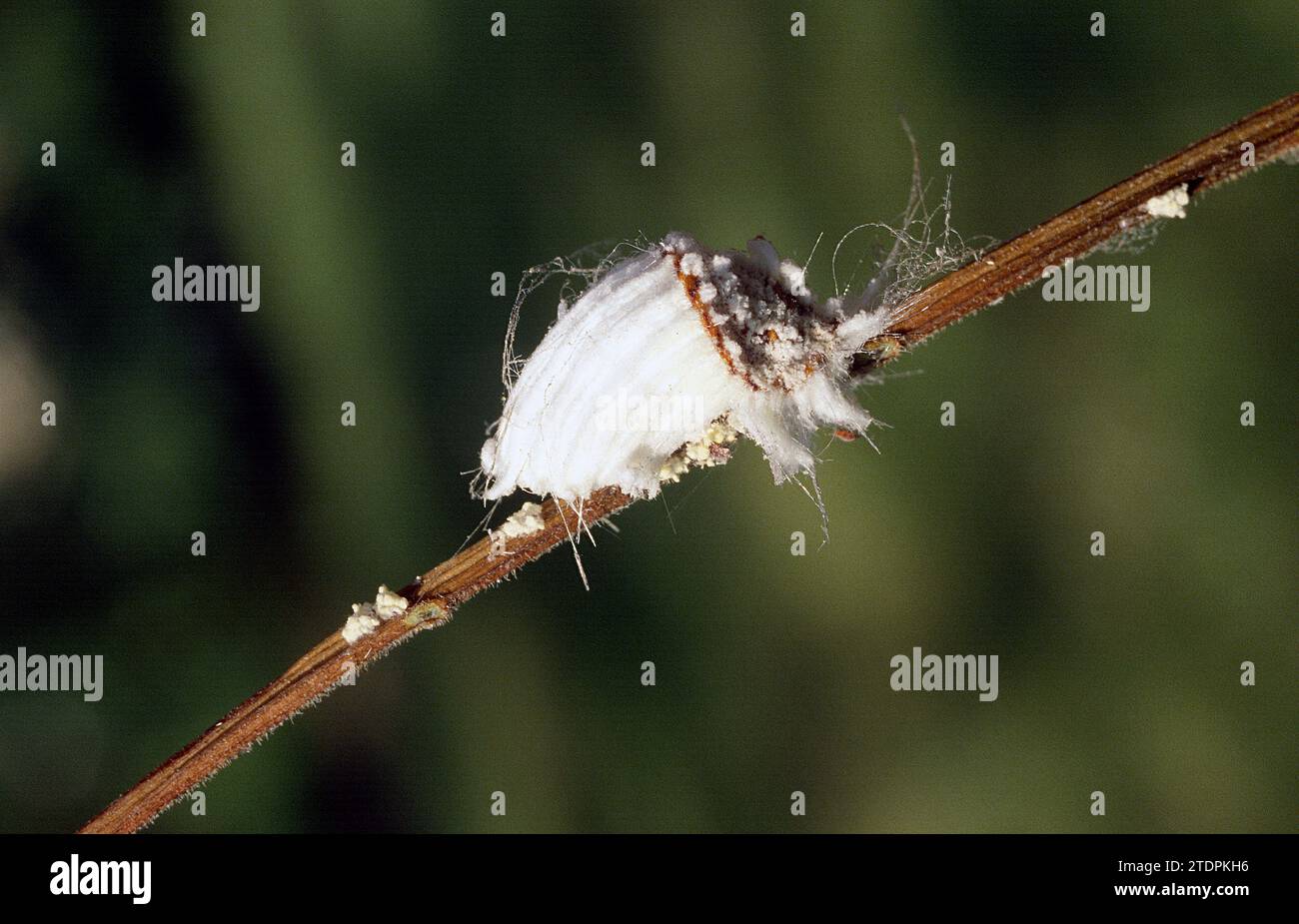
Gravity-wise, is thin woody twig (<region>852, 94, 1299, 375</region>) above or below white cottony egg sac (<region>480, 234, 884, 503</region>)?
above

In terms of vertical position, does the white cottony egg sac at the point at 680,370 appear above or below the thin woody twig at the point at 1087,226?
below

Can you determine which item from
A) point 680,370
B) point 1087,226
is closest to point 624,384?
point 680,370

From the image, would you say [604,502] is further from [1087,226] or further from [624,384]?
[1087,226]

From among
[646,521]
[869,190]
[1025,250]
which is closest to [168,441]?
[646,521]

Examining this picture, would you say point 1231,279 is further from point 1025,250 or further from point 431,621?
point 431,621

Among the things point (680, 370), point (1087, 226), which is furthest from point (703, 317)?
point (1087, 226)
